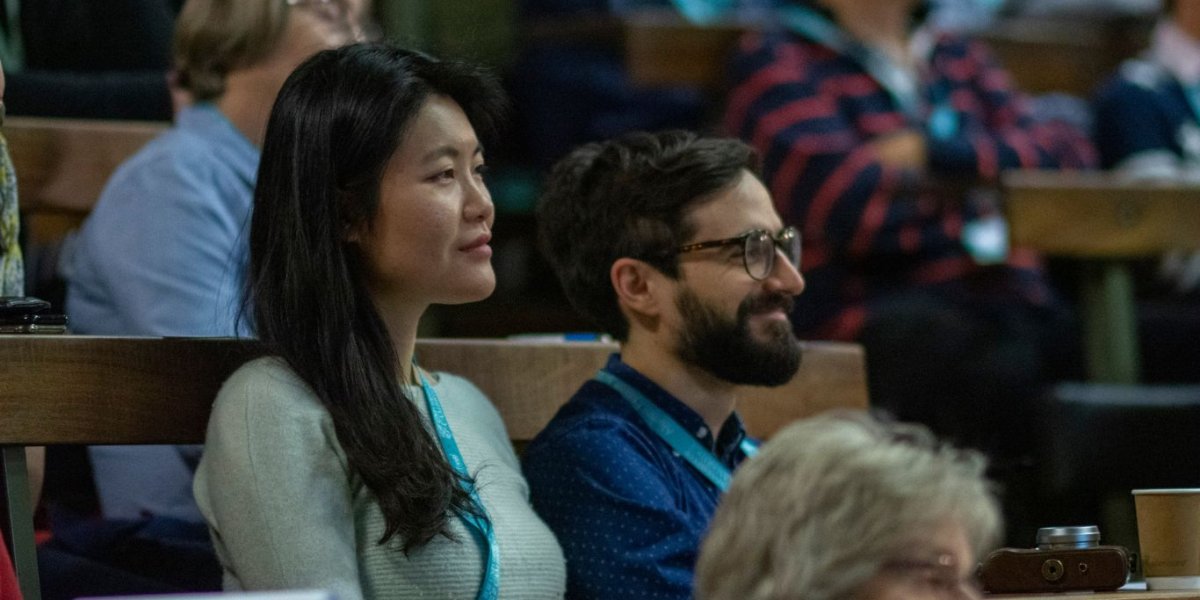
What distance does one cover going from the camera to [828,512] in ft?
4.19

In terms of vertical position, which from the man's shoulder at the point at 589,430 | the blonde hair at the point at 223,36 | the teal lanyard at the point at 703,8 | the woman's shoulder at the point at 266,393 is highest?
the teal lanyard at the point at 703,8

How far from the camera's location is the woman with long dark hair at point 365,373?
1.74 metres

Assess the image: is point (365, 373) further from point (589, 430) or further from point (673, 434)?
point (673, 434)

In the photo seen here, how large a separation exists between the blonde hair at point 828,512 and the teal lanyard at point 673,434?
2.82 ft

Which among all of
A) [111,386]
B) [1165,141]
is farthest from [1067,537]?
[1165,141]

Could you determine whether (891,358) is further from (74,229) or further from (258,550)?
(258,550)

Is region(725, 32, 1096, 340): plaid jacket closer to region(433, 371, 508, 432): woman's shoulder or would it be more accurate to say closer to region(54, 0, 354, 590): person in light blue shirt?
region(54, 0, 354, 590): person in light blue shirt

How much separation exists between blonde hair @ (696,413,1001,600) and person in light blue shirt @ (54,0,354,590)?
1.00 metres

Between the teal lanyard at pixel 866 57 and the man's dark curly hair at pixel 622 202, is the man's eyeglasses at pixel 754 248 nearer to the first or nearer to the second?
the man's dark curly hair at pixel 622 202

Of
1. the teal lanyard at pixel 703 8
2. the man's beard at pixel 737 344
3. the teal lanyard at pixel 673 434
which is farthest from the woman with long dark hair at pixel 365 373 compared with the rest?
the teal lanyard at pixel 703 8

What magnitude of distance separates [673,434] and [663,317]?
16 cm

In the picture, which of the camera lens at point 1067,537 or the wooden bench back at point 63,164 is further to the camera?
the wooden bench back at point 63,164

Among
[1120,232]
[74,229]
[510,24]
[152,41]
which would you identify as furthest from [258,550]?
[510,24]

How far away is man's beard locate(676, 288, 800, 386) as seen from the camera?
223cm
